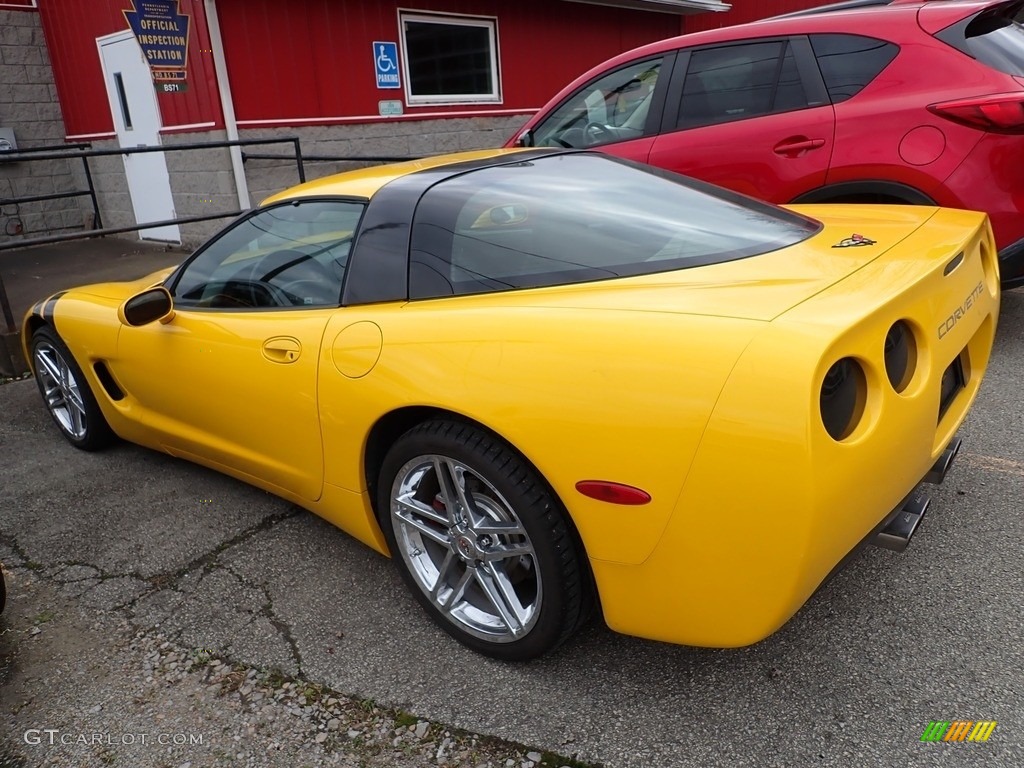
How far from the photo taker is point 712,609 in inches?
69.0

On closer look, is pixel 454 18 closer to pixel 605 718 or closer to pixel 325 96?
pixel 325 96

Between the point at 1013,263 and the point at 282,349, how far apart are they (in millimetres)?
3504

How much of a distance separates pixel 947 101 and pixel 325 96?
6.49m

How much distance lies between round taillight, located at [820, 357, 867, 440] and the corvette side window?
1.53m

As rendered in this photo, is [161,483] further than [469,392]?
Yes

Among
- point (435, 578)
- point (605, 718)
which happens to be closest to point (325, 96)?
point (435, 578)

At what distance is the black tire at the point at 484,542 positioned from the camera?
6.39ft

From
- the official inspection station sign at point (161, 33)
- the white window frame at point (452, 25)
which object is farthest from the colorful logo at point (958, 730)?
the white window frame at point (452, 25)

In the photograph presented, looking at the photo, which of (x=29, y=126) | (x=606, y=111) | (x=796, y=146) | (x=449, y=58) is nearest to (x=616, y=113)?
(x=606, y=111)

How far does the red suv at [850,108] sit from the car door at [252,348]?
2646 mm

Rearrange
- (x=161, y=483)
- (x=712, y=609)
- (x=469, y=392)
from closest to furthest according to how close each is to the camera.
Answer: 1. (x=712, y=609)
2. (x=469, y=392)
3. (x=161, y=483)

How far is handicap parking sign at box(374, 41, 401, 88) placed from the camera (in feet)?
28.8

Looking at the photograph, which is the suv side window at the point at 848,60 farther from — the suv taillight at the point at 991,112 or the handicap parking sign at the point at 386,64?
the handicap parking sign at the point at 386,64

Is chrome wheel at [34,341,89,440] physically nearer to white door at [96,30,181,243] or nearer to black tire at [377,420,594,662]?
black tire at [377,420,594,662]
